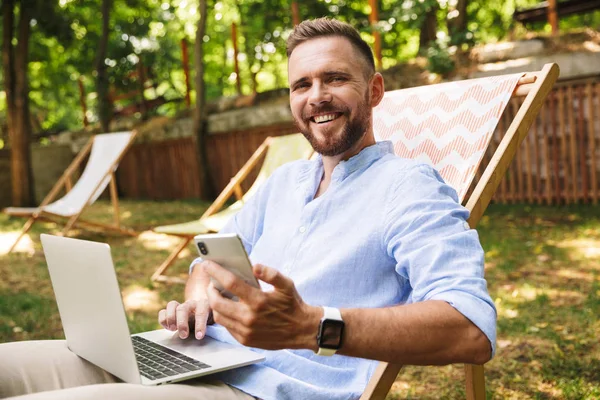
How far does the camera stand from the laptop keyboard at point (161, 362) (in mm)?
1456

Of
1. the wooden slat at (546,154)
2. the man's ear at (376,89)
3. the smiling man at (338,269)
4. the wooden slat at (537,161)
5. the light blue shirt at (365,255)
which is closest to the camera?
the smiling man at (338,269)

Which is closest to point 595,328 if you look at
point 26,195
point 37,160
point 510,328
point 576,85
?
point 510,328

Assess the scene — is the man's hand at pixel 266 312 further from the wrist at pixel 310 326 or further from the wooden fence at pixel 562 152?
the wooden fence at pixel 562 152

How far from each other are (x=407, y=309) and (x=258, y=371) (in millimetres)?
490

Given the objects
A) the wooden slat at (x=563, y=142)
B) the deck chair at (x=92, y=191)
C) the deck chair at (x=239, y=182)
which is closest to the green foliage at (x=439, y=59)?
the wooden slat at (x=563, y=142)

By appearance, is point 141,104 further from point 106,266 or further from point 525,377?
point 106,266

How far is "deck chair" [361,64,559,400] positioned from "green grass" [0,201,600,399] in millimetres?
882

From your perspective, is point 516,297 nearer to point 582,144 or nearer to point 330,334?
point 330,334

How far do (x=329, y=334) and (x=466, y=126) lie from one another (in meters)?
1.34

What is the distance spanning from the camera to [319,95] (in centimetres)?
176

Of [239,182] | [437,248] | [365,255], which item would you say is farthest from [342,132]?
[239,182]

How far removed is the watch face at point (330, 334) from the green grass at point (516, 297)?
5.40 ft

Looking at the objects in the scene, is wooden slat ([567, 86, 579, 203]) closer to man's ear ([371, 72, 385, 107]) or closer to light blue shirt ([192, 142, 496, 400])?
man's ear ([371, 72, 385, 107])

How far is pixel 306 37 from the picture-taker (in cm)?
179
